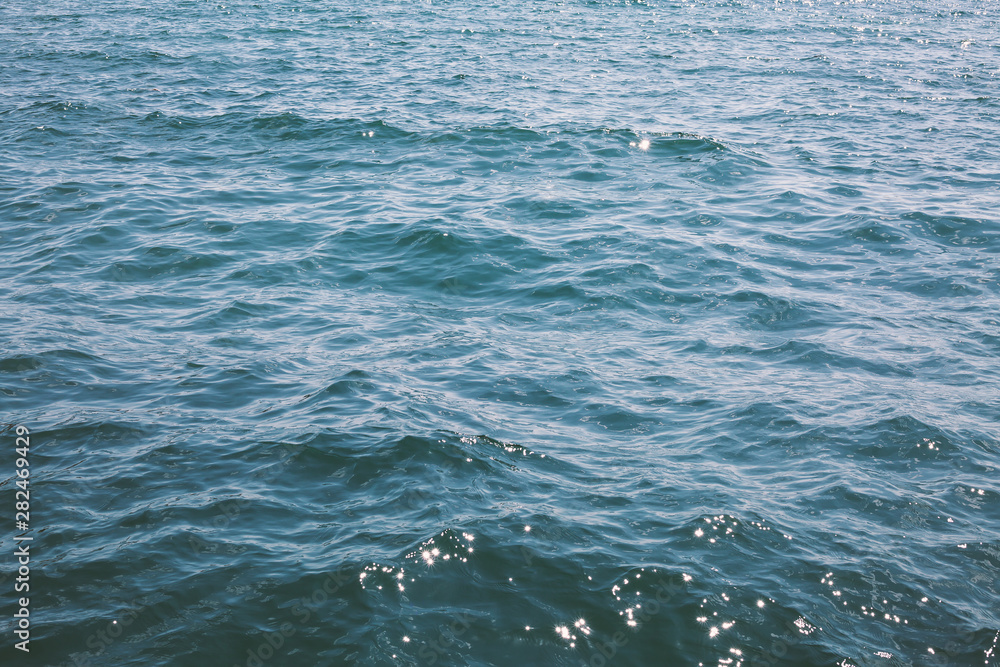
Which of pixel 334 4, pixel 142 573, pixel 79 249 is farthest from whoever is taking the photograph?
pixel 334 4

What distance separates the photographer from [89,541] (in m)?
8.85

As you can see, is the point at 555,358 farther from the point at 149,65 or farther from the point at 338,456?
the point at 149,65

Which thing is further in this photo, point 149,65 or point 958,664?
point 149,65

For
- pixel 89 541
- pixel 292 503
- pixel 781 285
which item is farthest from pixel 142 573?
pixel 781 285

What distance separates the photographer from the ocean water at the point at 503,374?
811cm

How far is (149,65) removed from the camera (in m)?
30.7

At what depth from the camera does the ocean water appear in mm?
8109

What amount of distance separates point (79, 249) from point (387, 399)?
914 cm

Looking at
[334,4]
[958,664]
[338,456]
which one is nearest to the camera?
[958,664]

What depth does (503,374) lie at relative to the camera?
12.5m

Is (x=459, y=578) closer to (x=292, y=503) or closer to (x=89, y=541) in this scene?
(x=292, y=503)

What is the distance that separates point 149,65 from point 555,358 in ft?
81.8

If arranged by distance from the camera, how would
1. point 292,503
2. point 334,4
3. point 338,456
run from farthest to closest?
Result: 1. point 334,4
2. point 338,456
3. point 292,503

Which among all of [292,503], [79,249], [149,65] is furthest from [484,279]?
[149,65]
